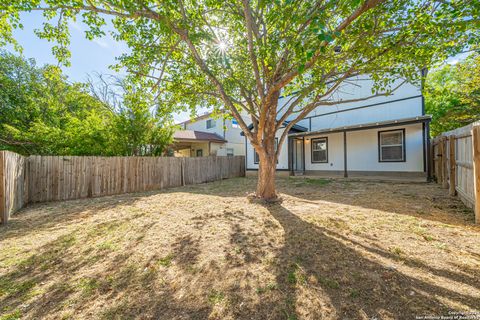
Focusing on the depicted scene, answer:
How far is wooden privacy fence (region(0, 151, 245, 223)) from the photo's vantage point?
5.02 metres

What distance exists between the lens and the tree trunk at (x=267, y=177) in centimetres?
583

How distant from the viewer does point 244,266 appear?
256cm

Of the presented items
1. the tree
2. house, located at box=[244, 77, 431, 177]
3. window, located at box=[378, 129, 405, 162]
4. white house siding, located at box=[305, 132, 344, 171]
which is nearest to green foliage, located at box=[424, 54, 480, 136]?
house, located at box=[244, 77, 431, 177]

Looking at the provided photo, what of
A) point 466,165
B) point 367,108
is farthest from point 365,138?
point 466,165

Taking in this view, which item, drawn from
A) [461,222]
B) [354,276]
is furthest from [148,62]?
[461,222]

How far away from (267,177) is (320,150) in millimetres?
8391

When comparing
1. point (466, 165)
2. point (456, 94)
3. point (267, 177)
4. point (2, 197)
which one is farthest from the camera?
point (456, 94)

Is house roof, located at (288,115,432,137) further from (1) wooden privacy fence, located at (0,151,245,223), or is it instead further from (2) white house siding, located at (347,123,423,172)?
(1) wooden privacy fence, located at (0,151,245,223)

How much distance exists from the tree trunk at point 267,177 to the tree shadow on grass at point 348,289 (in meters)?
3.01

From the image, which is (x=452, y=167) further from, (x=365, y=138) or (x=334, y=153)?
(x=334, y=153)

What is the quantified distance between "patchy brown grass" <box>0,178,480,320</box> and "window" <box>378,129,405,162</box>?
627 centimetres

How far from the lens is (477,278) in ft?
7.14

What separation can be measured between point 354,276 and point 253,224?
2.08m

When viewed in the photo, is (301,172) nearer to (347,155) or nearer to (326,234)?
(347,155)
